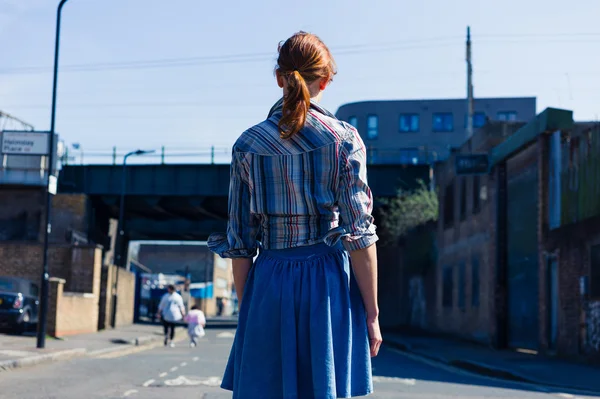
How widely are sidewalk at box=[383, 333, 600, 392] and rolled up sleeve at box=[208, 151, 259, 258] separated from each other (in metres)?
10.5

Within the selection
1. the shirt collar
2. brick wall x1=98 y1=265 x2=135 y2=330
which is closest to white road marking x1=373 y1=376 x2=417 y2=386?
the shirt collar

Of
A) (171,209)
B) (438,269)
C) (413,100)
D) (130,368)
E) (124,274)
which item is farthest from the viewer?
(413,100)

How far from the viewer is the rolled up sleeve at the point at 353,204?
332 centimetres

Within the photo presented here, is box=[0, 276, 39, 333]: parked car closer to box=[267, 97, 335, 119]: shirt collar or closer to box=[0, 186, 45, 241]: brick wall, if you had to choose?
box=[0, 186, 45, 241]: brick wall

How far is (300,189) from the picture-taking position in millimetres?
3355

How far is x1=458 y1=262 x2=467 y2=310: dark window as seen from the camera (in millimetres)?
31381

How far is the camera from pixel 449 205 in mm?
34844

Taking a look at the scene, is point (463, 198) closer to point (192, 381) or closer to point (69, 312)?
point (69, 312)

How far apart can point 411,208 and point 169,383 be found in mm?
28297

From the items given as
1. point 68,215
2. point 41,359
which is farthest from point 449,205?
point 41,359

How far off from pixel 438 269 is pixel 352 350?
3355cm

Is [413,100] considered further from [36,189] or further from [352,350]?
[352,350]

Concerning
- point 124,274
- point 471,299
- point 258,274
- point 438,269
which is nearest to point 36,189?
point 124,274

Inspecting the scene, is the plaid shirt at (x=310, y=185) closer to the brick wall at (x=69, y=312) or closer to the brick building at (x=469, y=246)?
the brick wall at (x=69, y=312)
